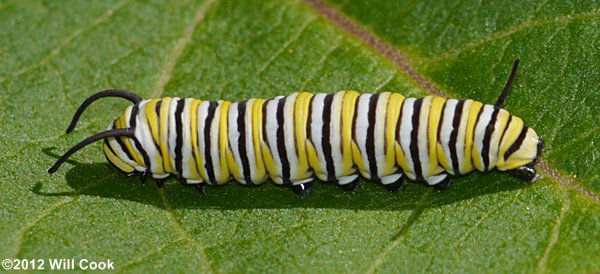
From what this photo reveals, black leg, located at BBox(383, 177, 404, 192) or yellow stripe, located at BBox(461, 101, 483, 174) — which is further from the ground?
yellow stripe, located at BBox(461, 101, 483, 174)

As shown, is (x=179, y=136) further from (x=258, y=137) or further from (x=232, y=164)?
(x=258, y=137)

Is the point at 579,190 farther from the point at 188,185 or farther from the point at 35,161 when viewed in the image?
the point at 35,161

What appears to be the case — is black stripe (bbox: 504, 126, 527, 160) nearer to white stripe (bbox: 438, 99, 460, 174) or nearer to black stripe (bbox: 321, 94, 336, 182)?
white stripe (bbox: 438, 99, 460, 174)

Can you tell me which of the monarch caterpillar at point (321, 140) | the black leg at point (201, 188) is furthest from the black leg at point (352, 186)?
the black leg at point (201, 188)

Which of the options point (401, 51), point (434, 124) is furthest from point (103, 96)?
point (434, 124)

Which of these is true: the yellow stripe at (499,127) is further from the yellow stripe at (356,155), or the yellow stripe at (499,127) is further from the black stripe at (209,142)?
the black stripe at (209,142)

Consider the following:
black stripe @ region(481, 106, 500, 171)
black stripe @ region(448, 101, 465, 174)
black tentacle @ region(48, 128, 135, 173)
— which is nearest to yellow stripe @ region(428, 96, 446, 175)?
black stripe @ region(448, 101, 465, 174)
